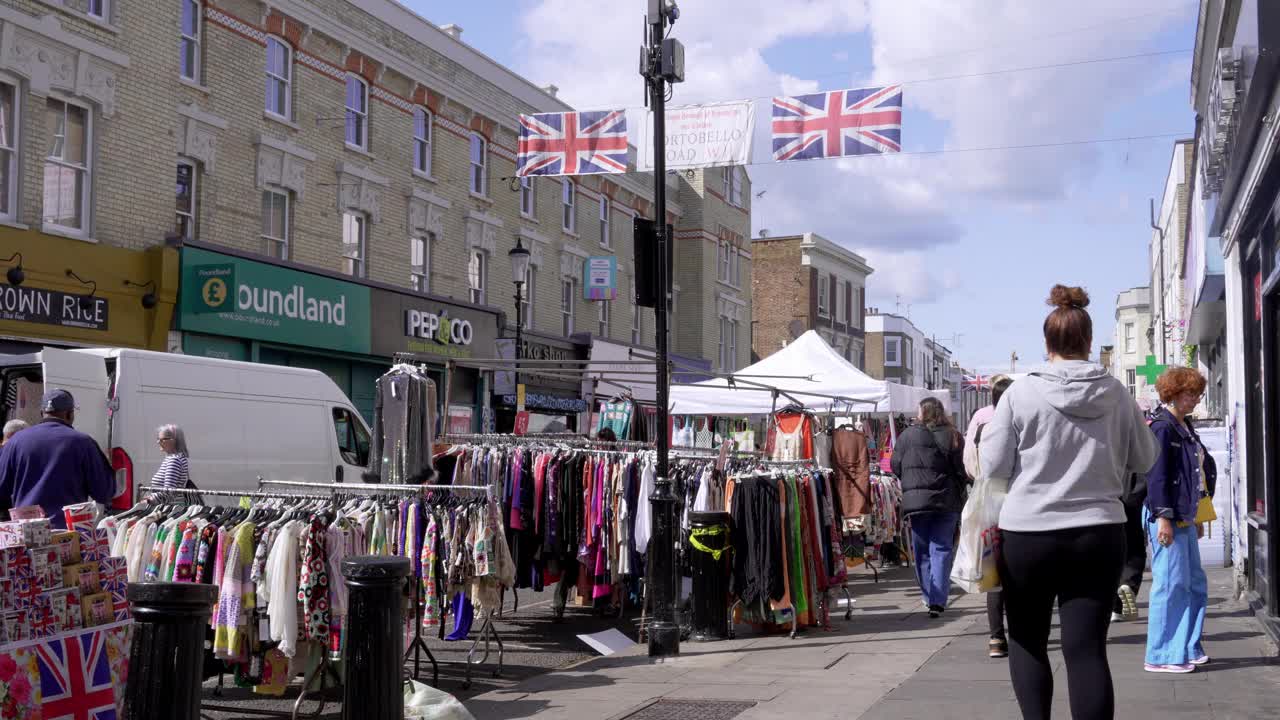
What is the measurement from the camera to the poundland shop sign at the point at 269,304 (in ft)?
65.1

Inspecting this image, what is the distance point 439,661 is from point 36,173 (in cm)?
1167

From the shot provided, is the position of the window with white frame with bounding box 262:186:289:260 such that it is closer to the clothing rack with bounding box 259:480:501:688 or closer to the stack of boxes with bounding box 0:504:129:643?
the clothing rack with bounding box 259:480:501:688

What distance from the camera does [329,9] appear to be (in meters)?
23.7

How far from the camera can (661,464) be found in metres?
9.92

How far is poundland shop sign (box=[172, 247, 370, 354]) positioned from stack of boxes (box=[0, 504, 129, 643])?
50.4 feet

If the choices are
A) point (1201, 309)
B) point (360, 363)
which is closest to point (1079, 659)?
point (1201, 309)

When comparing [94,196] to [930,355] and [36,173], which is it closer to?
[36,173]

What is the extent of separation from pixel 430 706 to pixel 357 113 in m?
19.4

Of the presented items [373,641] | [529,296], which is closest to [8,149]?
[373,641]

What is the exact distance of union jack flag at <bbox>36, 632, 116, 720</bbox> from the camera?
4.57 metres

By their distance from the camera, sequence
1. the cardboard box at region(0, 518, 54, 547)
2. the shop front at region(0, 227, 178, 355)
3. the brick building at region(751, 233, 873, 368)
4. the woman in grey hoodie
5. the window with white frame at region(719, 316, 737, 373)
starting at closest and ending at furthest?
the cardboard box at region(0, 518, 54, 547) < the woman in grey hoodie < the shop front at region(0, 227, 178, 355) < the window with white frame at region(719, 316, 737, 373) < the brick building at region(751, 233, 873, 368)

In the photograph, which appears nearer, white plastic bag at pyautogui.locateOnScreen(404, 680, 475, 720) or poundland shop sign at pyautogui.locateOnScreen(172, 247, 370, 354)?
white plastic bag at pyautogui.locateOnScreen(404, 680, 475, 720)

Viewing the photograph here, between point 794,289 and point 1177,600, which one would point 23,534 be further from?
point 794,289

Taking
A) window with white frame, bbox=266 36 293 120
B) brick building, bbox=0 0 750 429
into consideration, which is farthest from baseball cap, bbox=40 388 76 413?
window with white frame, bbox=266 36 293 120
